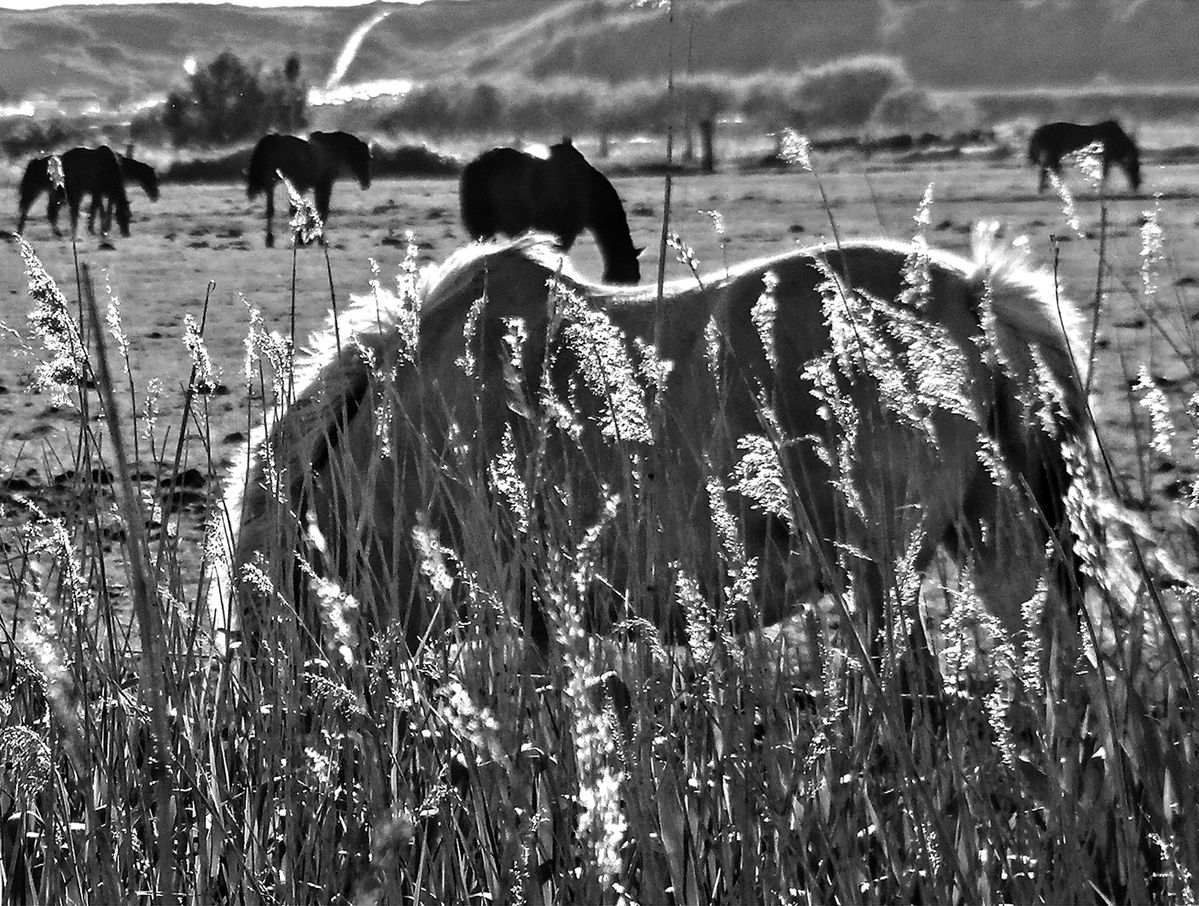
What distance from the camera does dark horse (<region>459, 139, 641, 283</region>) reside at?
7.72 m

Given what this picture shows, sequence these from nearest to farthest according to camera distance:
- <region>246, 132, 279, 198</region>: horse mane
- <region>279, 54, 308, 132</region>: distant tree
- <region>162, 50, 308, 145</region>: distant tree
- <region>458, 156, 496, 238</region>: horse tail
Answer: <region>458, 156, 496, 238</region>: horse tail → <region>279, 54, 308, 132</region>: distant tree → <region>246, 132, 279, 198</region>: horse mane → <region>162, 50, 308, 145</region>: distant tree

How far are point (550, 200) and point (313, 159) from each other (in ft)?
26.1

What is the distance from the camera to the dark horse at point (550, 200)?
7.72m

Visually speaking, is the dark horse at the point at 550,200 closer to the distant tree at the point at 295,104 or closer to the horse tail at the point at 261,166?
the distant tree at the point at 295,104

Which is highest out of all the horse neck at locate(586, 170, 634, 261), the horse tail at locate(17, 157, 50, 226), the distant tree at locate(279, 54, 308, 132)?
the distant tree at locate(279, 54, 308, 132)

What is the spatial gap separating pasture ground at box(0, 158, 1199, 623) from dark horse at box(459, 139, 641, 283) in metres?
0.31

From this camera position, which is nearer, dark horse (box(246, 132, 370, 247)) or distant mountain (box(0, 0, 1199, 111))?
distant mountain (box(0, 0, 1199, 111))

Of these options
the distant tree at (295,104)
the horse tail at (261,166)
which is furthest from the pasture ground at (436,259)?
the distant tree at (295,104)

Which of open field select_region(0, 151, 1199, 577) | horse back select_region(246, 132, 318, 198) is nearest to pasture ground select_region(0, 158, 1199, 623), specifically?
open field select_region(0, 151, 1199, 577)

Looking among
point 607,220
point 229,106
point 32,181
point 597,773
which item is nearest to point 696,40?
point 597,773

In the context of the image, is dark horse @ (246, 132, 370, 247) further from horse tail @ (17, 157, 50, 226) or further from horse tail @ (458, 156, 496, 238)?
horse tail @ (458, 156, 496, 238)

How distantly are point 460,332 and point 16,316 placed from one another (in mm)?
5941

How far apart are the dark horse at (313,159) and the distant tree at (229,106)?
30 centimetres

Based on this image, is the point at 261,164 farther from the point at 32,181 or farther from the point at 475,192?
the point at 475,192
